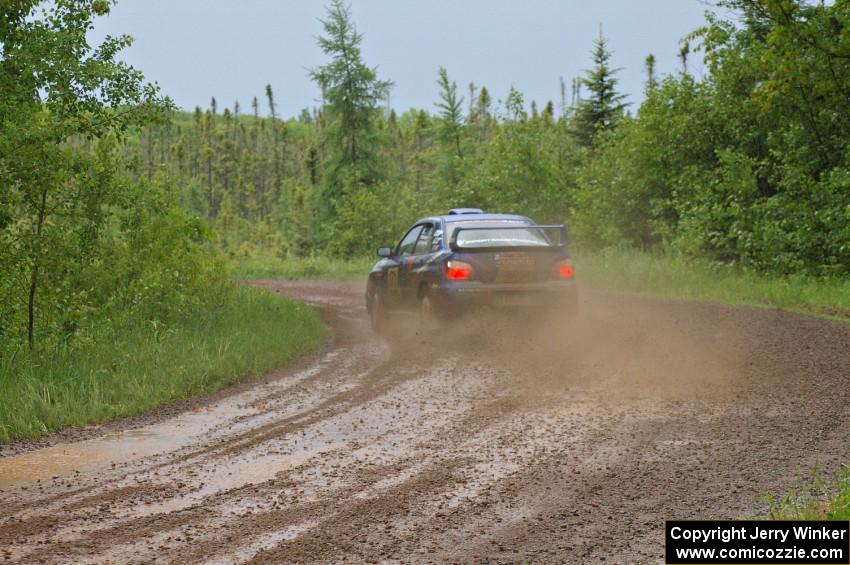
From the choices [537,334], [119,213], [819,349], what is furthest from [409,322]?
[819,349]

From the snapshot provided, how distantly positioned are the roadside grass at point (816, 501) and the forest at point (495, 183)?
6539 mm

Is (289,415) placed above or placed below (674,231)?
below

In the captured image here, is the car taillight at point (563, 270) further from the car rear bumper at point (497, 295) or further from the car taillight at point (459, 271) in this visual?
the car taillight at point (459, 271)

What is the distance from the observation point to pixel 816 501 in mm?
5152

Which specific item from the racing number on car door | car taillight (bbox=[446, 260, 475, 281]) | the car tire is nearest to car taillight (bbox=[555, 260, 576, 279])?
car taillight (bbox=[446, 260, 475, 281])

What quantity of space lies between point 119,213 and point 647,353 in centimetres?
799

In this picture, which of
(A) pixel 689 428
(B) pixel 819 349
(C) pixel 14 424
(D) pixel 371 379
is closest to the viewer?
(A) pixel 689 428

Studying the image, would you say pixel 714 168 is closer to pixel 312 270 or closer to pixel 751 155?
pixel 751 155

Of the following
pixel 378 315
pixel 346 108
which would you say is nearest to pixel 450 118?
pixel 346 108

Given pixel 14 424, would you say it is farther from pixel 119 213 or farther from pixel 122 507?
pixel 119 213

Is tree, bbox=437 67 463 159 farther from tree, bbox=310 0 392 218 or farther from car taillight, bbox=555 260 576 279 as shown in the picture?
car taillight, bbox=555 260 576 279

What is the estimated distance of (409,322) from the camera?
15742 millimetres

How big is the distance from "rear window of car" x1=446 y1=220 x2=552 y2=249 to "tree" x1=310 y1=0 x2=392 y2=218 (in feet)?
132

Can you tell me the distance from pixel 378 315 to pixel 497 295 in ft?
11.8
